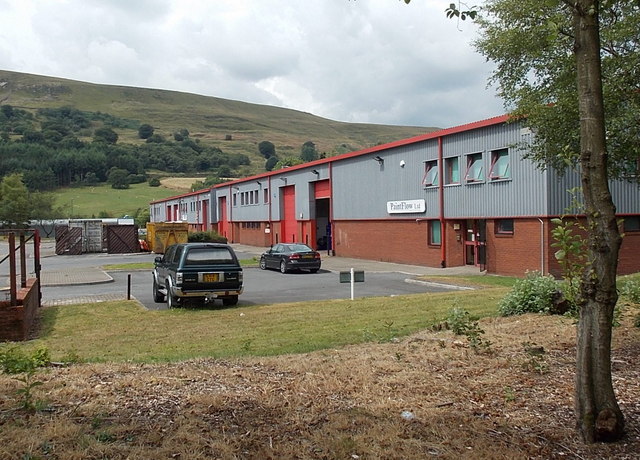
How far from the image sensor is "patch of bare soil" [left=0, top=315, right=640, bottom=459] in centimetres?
393

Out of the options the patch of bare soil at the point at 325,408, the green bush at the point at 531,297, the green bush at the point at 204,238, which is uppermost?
the green bush at the point at 204,238

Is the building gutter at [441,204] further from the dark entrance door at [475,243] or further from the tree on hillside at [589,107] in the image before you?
the tree on hillside at [589,107]

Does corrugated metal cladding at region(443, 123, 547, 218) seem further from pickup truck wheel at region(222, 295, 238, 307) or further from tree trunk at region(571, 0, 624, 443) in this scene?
tree trunk at region(571, 0, 624, 443)

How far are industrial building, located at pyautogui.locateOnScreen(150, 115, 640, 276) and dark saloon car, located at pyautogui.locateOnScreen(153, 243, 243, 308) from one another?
30.5ft

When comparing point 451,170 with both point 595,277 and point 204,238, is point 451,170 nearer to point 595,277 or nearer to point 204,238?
point 595,277

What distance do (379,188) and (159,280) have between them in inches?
761

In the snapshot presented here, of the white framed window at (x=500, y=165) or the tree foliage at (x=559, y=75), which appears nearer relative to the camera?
the tree foliage at (x=559, y=75)

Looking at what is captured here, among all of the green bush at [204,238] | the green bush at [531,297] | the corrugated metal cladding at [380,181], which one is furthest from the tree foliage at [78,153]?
the green bush at [531,297]

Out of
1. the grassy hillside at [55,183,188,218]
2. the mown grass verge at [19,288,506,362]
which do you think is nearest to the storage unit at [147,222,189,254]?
the mown grass verge at [19,288,506,362]

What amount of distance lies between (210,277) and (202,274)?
221mm

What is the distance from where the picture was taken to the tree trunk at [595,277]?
13.1ft

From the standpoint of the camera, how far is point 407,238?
31703mm

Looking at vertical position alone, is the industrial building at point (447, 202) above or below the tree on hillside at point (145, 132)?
below

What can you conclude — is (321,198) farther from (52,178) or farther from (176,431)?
(52,178)
